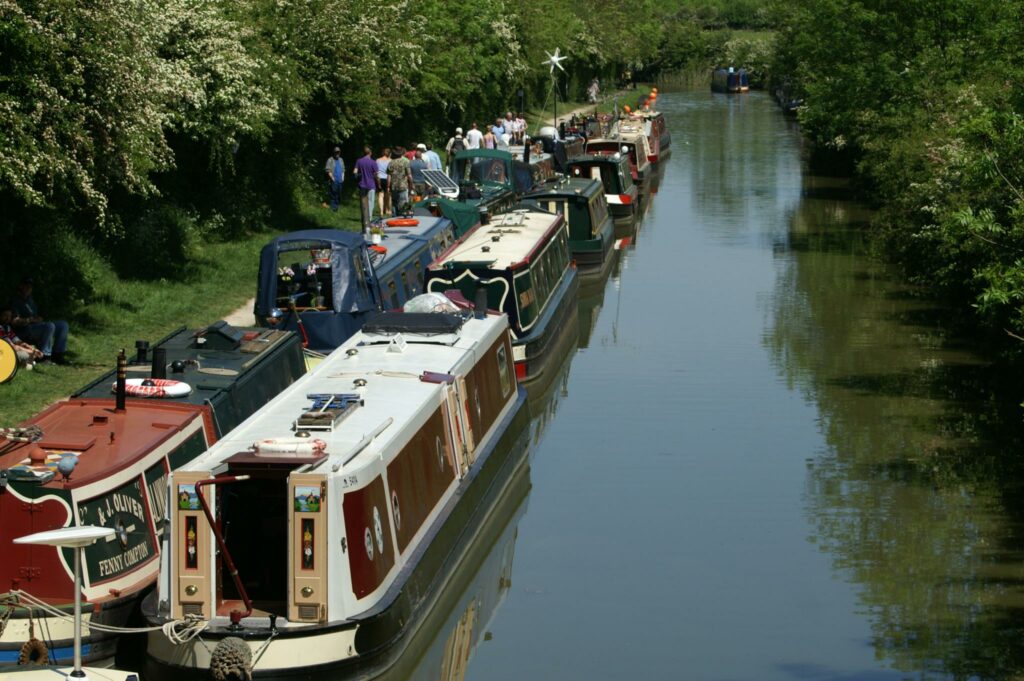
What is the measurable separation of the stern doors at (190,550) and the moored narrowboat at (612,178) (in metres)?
29.3

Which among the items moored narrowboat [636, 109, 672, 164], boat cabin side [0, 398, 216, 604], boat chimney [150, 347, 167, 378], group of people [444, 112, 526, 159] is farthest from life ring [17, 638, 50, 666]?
moored narrowboat [636, 109, 672, 164]

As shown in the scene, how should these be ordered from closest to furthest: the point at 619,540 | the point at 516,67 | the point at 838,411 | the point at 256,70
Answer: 1. the point at 619,540
2. the point at 838,411
3. the point at 256,70
4. the point at 516,67

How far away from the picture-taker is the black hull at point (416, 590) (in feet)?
39.0

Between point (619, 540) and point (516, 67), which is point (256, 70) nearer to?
point (619, 540)

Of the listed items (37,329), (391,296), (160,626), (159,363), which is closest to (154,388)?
(159,363)

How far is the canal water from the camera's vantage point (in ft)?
47.5

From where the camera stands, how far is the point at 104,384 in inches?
585

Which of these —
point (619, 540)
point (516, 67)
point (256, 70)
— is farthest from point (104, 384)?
point (516, 67)

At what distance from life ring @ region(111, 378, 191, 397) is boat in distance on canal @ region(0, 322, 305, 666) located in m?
0.01

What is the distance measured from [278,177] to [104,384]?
19.8 m

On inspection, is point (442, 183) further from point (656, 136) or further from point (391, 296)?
point (656, 136)

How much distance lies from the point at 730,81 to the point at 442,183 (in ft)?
226

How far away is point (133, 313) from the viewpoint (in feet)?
78.5

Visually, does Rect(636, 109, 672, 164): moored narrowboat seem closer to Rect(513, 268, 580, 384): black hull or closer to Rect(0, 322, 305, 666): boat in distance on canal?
Rect(513, 268, 580, 384): black hull
